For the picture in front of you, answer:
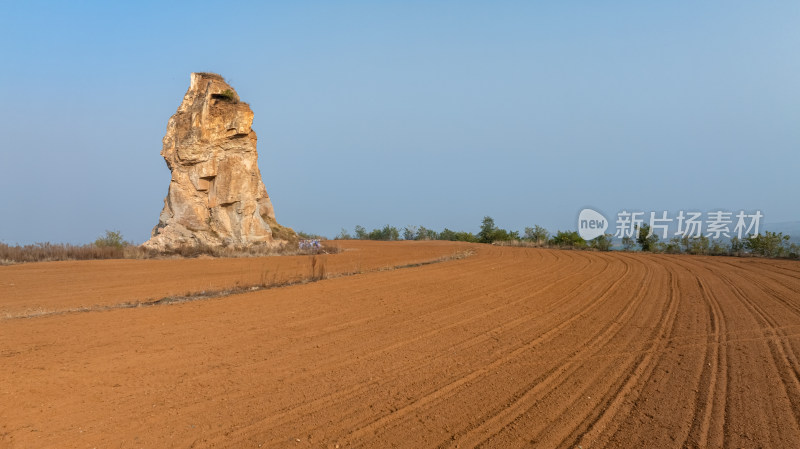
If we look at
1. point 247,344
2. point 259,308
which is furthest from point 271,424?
point 259,308

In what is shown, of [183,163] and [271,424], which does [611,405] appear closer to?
[271,424]

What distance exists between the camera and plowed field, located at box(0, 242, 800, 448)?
4402mm

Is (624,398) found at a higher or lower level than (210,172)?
lower

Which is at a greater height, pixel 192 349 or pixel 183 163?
pixel 183 163

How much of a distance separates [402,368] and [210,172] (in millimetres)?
19723

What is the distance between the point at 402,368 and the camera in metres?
6.16

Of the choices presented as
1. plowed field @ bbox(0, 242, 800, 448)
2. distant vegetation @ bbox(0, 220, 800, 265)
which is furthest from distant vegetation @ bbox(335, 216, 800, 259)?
plowed field @ bbox(0, 242, 800, 448)

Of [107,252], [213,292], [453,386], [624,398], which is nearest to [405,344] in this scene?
[453,386]

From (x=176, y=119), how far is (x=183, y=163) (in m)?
2.54

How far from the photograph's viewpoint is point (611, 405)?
4996mm

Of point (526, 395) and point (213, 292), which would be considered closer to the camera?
point (526, 395)

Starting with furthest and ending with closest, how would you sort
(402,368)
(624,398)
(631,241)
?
(631,241) < (402,368) < (624,398)

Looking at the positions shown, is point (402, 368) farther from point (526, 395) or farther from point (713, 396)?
point (713, 396)

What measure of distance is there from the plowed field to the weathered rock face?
10755 mm
